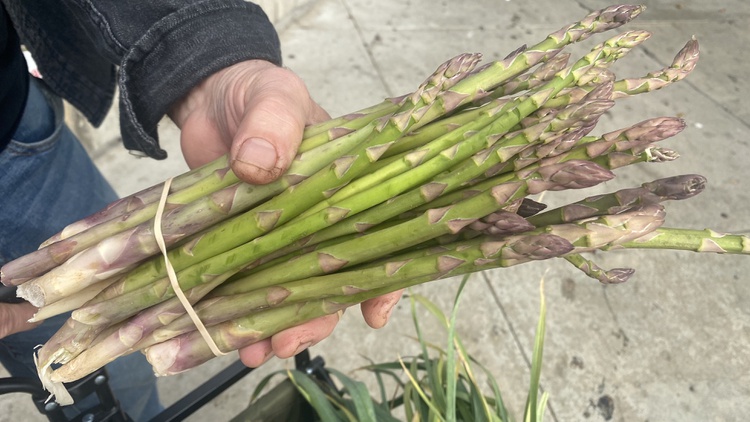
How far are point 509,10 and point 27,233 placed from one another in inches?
163

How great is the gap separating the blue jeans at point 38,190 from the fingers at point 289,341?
60cm

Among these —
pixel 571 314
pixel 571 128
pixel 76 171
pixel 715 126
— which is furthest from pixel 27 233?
pixel 715 126

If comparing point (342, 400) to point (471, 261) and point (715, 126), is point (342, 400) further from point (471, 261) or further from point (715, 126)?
point (715, 126)

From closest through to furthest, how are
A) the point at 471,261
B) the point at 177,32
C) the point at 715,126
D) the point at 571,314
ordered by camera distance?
the point at 471,261 < the point at 177,32 < the point at 571,314 < the point at 715,126

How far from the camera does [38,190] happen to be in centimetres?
142

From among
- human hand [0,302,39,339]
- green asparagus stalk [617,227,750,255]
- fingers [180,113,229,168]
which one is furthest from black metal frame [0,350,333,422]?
green asparagus stalk [617,227,750,255]

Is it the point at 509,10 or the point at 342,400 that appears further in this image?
the point at 509,10

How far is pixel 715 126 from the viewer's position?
141 inches

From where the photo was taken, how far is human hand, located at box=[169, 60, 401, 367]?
101cm

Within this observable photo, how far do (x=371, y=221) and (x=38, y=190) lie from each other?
37.8 inches

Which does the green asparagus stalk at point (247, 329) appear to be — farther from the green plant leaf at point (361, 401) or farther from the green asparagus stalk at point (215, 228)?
the green plant leaf at point (361, 401)

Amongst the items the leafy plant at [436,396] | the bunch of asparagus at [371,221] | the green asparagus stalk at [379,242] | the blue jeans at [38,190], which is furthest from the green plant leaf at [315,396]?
the blue jeans at [38,190]

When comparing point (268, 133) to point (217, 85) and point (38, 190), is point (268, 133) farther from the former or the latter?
point (38, 190)

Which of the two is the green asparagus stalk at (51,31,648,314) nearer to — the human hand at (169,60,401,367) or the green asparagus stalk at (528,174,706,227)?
the human hand at (169,60,401,367)
